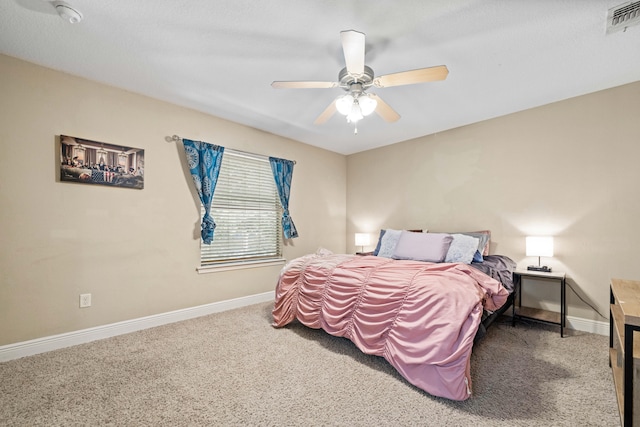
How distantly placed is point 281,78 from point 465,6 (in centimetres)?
151

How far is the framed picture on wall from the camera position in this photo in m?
2.51

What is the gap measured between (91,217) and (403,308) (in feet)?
9.48

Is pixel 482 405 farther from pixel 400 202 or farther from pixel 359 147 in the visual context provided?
pixel 359 147

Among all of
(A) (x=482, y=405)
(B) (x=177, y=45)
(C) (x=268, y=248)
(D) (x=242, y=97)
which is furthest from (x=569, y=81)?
(C) (x=268, y=248)

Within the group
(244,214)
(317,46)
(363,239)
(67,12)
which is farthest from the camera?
(363,239)

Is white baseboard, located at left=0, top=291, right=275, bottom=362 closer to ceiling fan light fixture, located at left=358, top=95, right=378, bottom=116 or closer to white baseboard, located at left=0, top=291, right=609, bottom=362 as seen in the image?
white baseboard, located at left=0, top=291, right=609, bottom=362

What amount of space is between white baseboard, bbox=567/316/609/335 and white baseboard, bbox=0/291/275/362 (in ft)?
12.0

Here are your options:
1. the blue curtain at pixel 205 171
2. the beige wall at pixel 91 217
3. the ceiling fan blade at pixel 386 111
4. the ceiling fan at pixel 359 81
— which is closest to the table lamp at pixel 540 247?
the ceiling fan blade at pixel 386 111

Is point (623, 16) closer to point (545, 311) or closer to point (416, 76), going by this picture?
point (416, 76)

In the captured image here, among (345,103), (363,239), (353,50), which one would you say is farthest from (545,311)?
(353,50)

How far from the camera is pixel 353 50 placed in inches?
69.8

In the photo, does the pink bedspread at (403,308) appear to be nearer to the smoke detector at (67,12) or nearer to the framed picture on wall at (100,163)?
the framed picture on wall at (100,163)

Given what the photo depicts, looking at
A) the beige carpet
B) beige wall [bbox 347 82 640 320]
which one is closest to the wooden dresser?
the beige carpet

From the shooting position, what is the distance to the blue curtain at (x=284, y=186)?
4059mm
